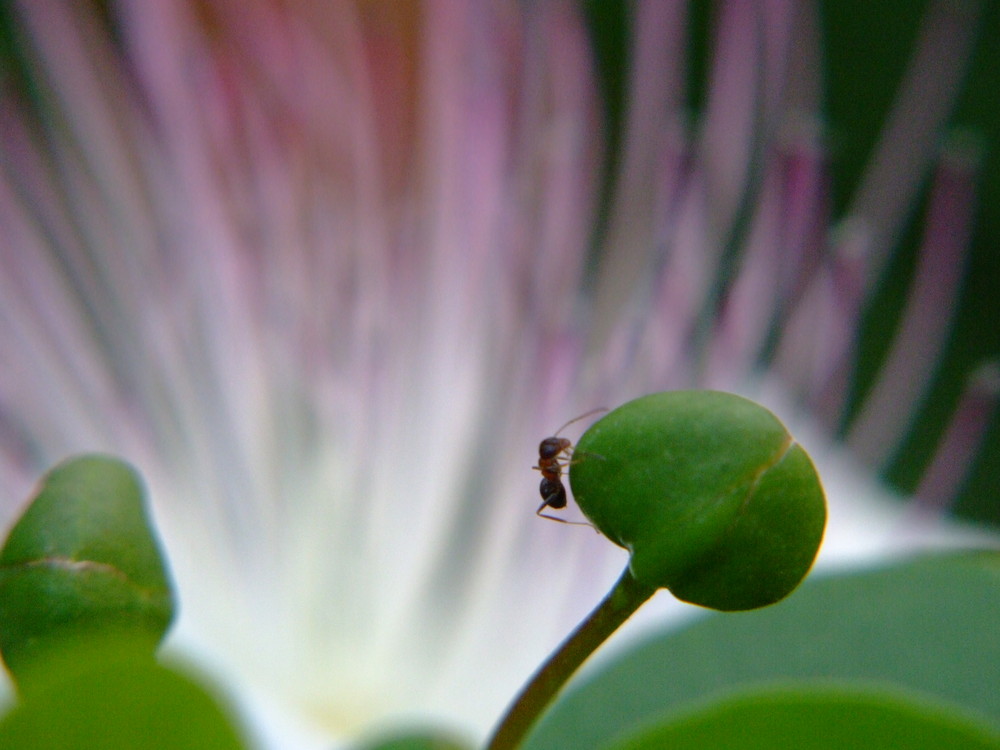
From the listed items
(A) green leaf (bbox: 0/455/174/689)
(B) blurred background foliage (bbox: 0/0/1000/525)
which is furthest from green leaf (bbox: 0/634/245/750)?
(B) blurred background foliage (bbox: 0/0/1000/525)

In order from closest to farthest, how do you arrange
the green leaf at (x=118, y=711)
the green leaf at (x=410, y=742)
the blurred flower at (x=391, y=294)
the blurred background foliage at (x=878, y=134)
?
the green leaf at (x=118, y=711)
the green leaf at (x=410, y=742)
the blurred flower at (x=391, y=294)
the blurred background foliage at (x=878, y=134)

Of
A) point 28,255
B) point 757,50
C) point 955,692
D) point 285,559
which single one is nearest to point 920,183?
point 757,50

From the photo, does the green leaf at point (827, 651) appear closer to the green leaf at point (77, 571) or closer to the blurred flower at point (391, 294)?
the green leaf at point (77, 571)

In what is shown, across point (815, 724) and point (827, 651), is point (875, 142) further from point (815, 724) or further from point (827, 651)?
point (815, 724)

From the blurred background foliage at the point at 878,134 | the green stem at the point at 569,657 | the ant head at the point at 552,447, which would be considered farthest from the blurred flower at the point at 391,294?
the green stem at the point at 569,657

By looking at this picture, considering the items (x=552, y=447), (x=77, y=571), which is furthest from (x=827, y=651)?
(x=77, y=571)

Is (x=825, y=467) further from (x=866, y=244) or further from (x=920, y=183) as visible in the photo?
(x=920, y=183)
